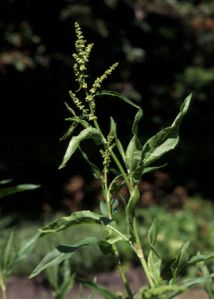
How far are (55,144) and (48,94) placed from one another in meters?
0.99

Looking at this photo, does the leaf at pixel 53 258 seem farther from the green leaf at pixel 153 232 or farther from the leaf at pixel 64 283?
the leaf at pixel 64 283

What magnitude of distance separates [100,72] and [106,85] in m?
0.37

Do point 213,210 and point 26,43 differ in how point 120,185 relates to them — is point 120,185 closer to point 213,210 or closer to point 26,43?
point 26,43

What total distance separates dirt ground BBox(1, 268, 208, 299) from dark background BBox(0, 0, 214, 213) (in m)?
2.07

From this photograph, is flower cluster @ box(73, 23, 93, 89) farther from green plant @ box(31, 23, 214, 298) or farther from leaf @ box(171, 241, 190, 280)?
leaf @ box(171, 241, 190, 280)

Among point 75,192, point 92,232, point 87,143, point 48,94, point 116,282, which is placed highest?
point 48,94

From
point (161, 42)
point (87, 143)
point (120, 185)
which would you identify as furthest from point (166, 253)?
point (120, 185)

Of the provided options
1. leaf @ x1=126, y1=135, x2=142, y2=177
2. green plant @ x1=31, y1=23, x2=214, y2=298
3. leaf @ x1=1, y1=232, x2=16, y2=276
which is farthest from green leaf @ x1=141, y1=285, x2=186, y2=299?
leaf @ x1=1, y1=232, x2=16, y2=276

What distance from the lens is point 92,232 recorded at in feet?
21.4

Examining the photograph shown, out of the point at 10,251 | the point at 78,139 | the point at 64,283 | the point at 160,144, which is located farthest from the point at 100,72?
the point at 78,139

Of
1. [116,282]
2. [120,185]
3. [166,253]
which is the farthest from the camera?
[166,253]

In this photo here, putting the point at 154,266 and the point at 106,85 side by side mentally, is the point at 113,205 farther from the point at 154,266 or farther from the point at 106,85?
the point at 106,85

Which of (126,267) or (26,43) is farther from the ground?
(26,43)

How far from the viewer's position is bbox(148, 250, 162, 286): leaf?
121cm
